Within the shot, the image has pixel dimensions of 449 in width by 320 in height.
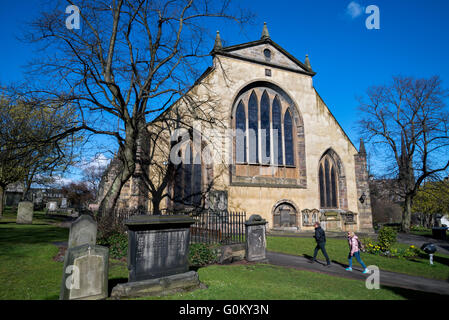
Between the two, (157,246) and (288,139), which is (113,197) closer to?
(157,246)

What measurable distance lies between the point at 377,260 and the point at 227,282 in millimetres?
8118

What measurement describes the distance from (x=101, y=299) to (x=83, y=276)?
59 cm

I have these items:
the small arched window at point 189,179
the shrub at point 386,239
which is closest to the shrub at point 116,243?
the small arched window at point 189,179

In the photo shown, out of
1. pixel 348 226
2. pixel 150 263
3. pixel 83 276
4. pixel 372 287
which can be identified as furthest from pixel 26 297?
pixel 348 226

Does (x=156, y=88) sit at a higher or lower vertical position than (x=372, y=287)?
higher

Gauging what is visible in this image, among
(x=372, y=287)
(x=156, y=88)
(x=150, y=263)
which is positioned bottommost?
(x=372, y=287)

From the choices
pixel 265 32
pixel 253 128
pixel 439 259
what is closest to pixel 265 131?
pixel 253 128

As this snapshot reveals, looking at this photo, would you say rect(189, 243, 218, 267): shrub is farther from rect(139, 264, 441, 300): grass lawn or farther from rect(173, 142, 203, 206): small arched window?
rect(173, 142, 203, 206): small arched window

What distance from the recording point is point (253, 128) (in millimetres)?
19188

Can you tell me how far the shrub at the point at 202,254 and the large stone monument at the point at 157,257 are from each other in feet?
8.04

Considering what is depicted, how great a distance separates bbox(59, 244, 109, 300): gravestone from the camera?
4.73 metres

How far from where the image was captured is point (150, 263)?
5.93m

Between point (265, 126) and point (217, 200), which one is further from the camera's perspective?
point (265, 126)
